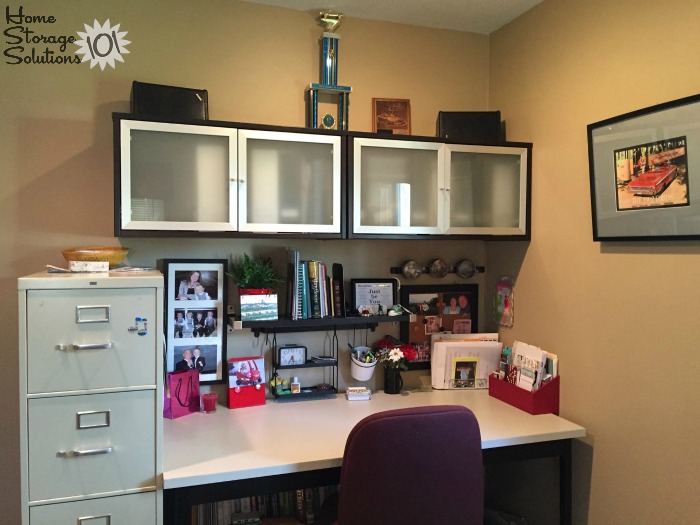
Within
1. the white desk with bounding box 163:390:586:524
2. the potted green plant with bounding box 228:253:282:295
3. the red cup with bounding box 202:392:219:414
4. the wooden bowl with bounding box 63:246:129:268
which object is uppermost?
the wooden bowl with bounding box 63:246:129:268

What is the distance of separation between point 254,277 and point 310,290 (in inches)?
10.0

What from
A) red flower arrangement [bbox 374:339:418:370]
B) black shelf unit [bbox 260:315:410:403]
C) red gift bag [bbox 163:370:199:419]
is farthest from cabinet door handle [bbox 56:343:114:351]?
red flower arrangement [bbox 374:339:418:370]

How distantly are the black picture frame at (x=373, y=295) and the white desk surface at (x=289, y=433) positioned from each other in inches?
17.1

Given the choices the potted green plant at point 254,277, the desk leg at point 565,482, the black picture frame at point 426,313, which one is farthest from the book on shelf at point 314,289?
the desk leg at point 565,482

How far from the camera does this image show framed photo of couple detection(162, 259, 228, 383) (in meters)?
2.24

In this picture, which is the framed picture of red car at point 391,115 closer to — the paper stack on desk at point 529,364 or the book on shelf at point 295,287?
the book on shelf at point 295,287

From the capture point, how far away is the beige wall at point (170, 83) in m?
2.07

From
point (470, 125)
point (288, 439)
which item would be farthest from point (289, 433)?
point (470, 125)

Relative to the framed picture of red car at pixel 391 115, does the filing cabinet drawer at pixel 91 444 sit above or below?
below

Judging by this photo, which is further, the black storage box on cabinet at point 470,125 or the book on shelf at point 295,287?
the black storage box on cabinet at point 470,125

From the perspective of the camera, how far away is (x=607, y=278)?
1994 millimetres

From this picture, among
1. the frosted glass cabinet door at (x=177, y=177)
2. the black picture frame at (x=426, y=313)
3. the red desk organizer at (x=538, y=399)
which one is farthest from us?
the black picture frame at (x=426, y=313)

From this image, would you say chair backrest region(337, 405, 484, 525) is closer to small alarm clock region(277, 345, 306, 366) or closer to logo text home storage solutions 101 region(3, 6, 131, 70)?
small alarm clock region(277, 345, 306, 366)

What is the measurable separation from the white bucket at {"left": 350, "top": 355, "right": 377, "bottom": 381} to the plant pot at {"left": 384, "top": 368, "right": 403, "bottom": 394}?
0.29 feet
